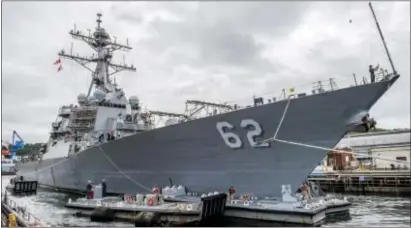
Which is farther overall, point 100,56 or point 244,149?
point 100,56

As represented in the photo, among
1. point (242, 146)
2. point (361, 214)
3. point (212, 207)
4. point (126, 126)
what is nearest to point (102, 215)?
point (212, 207)

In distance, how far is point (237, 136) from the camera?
1075 centimetres

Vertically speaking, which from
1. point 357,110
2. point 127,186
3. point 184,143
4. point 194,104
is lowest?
point 127,186

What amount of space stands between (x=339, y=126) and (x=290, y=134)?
135 cm

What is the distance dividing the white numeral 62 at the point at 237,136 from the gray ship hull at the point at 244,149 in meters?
0.11

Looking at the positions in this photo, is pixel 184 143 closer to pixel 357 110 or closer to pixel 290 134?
pixel 290 134

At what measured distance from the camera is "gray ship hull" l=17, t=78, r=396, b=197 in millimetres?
9578

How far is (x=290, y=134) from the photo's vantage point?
10172 millimetres

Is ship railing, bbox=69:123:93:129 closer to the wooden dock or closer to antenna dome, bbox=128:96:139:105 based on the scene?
antenna dome, bbox=128:96:139:105

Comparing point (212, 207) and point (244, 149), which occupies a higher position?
point (244, 149)

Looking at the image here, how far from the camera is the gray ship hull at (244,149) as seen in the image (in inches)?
377

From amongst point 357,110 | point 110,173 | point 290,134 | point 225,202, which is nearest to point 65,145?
point 110,173

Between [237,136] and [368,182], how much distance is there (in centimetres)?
1407

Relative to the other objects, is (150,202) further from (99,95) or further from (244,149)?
(99,95)
